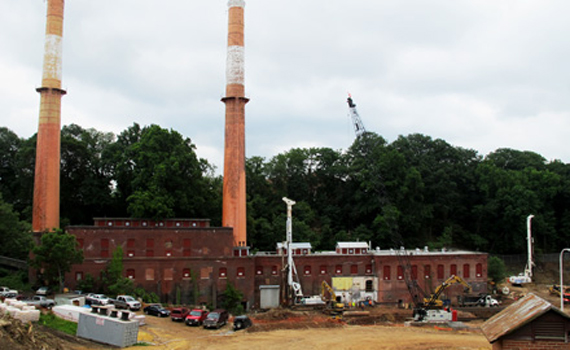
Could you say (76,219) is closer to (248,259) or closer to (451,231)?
(248,259)

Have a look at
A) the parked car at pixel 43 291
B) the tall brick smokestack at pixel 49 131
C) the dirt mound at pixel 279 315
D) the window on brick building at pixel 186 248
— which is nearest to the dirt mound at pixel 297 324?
the dirt mound at pixel 279 315

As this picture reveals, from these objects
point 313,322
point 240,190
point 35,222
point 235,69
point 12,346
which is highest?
point 235,69

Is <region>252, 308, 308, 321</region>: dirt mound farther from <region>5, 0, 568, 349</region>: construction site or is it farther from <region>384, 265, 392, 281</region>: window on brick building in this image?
<region>384, 265, 392, 281</region>: window on brick building

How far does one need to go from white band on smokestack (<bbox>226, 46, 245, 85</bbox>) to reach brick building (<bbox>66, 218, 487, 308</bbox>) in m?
17.8

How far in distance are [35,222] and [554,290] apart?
65.7 m

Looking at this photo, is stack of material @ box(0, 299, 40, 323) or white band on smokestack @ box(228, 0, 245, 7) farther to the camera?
white band on smokestack @ box(228, 0, 245, 7)

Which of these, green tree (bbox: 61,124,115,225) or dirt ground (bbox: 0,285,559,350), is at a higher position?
green tree (bbox: 61,124,115,225)

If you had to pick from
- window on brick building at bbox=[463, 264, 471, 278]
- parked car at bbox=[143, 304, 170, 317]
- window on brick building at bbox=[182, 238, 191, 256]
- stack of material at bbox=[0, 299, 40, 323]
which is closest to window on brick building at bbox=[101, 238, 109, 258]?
window on brick building at bbox=[182, 238, 191, 256]

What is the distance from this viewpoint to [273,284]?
5975 cm

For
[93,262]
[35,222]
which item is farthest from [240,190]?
[35,222]

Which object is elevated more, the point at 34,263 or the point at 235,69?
the point at 235,69

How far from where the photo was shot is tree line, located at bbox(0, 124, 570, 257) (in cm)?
6544

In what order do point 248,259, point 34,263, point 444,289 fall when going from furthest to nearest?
point 444,289 < point 248,259 < point 34,263

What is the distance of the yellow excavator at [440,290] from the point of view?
5606 cm
